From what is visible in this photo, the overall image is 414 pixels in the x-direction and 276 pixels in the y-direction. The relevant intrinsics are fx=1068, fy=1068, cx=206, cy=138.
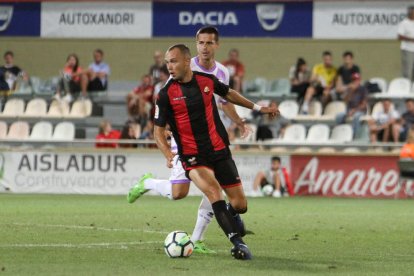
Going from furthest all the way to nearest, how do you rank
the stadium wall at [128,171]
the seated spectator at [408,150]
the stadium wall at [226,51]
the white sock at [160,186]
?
the stadium wall at [226,51]
the stadium wall at [128,171]
the seated spectator at [408,150]
the white sock at [160,186]

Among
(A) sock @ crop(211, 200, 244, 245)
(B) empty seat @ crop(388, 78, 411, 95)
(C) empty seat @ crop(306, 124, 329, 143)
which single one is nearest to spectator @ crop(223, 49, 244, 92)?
(C) empty seat @ crop(306, 124, 329, 143)

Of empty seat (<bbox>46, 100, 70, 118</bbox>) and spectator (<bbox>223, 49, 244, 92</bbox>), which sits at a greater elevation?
spectator (<bbox>223, 49, 244, 92</bbox>)

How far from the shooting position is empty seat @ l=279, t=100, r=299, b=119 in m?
26.2

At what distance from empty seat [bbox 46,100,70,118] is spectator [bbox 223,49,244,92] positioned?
165 inches

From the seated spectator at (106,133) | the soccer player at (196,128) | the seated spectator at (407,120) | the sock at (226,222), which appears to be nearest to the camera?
the sock at (226,222)

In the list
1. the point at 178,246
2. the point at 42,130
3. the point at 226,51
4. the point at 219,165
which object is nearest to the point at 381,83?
the point at 226,51

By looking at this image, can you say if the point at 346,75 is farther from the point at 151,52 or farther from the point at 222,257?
the point at 222,257

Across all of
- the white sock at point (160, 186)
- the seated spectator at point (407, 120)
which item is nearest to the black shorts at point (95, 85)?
the seated spectator at point (407, 120)

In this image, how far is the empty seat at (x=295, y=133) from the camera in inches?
985

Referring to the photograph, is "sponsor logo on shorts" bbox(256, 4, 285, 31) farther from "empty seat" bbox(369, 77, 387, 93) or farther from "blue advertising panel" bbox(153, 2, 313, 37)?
"empty seat" bbox(369, 77, 387, 93)

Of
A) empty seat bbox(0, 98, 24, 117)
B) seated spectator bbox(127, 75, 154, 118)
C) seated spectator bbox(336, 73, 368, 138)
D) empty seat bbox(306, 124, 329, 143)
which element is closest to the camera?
seated spectator bbox(336, 73, 368, 138)

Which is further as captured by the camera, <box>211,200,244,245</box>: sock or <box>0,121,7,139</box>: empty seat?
<box>0,121,7,139</box>: empty seat

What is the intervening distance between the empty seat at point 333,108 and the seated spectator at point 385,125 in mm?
1222

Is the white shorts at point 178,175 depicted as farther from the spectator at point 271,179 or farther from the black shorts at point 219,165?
the spectator at point 271,179
